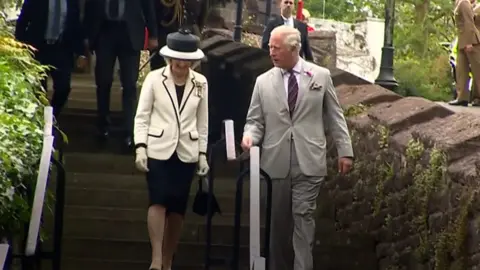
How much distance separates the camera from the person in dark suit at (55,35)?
11945 mm

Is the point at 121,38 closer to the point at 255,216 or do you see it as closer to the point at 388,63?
the point at 255,216

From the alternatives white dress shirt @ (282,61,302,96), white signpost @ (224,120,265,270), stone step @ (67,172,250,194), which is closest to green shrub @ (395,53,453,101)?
stone step @ (67,172,250,194)

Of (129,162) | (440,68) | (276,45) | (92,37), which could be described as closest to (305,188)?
Result: (276,45)

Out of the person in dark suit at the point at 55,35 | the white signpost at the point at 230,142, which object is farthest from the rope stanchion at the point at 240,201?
the person in dark suit at the point at 55,35

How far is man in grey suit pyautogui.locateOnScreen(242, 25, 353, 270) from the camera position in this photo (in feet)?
27.9

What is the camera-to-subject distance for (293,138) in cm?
855

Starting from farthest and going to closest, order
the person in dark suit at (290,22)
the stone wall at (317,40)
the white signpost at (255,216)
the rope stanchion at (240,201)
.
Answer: the stone wall at (317,40)
the person in dark suit at (290,22)
the rope stanchion at (240,201)
the white signpost at (255,216)

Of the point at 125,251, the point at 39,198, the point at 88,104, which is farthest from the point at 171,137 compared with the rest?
the point at 88,104

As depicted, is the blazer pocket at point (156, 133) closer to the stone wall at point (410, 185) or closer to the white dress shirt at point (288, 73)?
the white dress shirt at point (288, 73)

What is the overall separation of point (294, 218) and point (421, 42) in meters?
22.0

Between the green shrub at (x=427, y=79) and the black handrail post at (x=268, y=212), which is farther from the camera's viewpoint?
the green shrub at (x=427, y=79)

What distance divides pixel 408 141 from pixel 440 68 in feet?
51.1

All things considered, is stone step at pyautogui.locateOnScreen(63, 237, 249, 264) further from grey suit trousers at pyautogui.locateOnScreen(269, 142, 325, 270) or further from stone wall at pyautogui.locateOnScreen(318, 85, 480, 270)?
stone wall at pyautogui.locateOnScreen(318, 85, 480, 270)

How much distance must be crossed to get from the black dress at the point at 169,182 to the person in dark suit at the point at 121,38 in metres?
3.38
